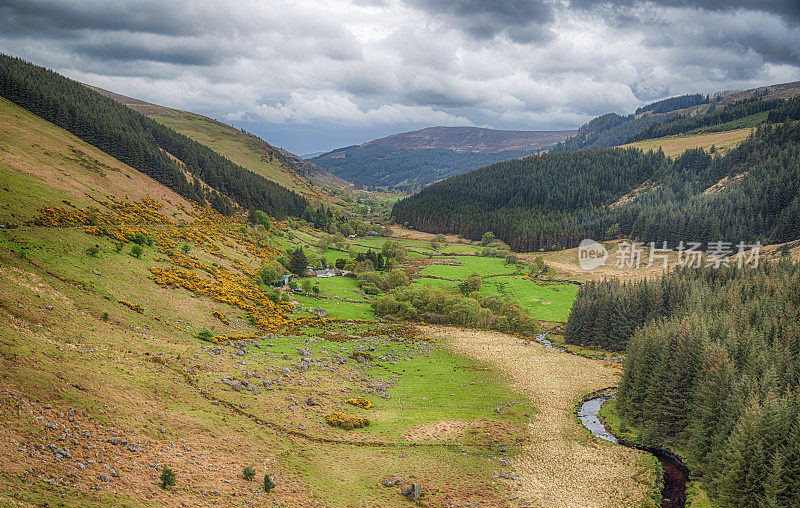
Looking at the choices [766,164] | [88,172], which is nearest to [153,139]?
[88,172]

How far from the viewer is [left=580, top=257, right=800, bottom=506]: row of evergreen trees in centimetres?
3709

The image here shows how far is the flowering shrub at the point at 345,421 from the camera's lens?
157 feet

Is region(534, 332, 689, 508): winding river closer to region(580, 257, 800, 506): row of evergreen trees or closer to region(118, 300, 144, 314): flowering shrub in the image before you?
region(580, 257, 800, 506): row of evergreen trees

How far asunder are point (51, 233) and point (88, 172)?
49.4 meters

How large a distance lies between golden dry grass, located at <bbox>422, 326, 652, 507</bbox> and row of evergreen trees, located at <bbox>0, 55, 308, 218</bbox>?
356 feet

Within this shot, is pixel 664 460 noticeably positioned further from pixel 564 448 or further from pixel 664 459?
pixel 564 448

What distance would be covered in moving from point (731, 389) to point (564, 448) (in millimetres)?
18485

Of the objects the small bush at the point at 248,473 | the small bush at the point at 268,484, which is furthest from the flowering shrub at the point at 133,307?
the small bush at the point at 268,484

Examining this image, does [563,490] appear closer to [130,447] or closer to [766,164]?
[130,447]

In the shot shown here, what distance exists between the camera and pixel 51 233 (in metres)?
63.6

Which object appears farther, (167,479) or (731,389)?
(731,389)

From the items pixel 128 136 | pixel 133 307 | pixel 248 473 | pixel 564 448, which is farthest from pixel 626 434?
pixel 128 136

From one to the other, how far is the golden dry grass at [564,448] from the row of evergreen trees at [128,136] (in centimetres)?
10840

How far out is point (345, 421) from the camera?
158 ft
